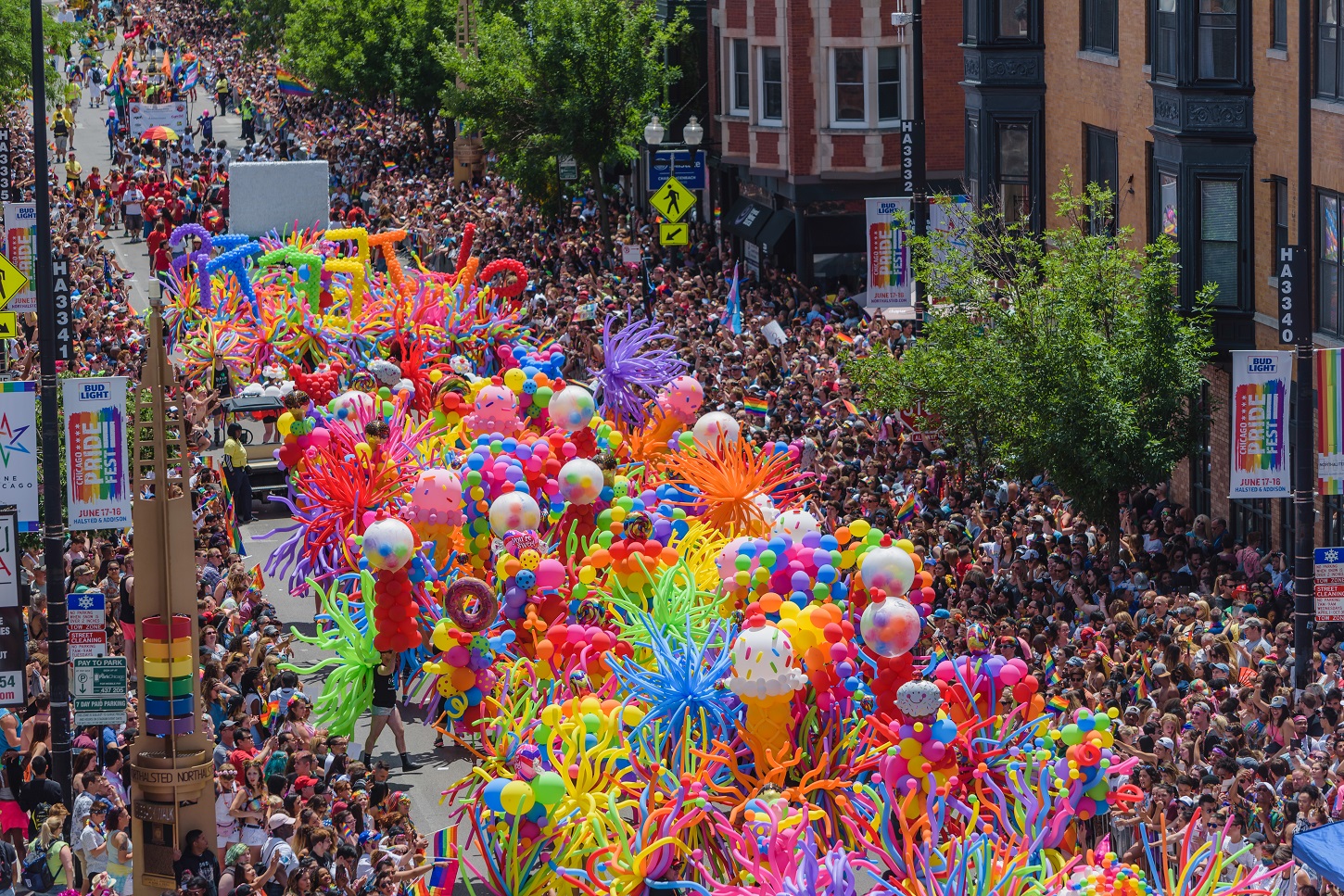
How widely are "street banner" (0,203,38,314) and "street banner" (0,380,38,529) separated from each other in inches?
168

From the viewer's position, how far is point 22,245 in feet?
98.0

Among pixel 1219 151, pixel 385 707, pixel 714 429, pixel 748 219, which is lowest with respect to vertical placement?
pixel 385 707

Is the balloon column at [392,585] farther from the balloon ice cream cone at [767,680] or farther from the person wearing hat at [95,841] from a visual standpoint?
Answer: the balloon ice cream cone at [767,680]

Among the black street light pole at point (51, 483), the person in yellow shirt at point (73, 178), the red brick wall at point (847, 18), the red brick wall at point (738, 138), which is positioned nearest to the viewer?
the black street light pole at point (51, 483)

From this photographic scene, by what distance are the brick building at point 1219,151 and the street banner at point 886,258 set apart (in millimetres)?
2743

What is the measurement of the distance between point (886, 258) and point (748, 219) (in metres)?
14.3

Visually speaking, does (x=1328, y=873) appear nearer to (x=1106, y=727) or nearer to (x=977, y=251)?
(x=1106, y=727)

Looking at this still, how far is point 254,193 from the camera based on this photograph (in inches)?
→ 1725

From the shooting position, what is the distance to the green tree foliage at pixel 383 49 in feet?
203

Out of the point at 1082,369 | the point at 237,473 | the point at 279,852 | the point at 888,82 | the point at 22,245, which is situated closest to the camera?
the point at 279,852

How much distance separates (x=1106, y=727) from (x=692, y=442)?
29.6ft

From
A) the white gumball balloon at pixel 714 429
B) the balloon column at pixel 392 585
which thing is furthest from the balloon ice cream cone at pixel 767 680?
the white gumball balloon at pixel 714 429

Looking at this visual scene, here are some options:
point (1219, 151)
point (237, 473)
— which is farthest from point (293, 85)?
point (1219, 151)

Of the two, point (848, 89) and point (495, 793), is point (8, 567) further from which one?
point (848, 89)
